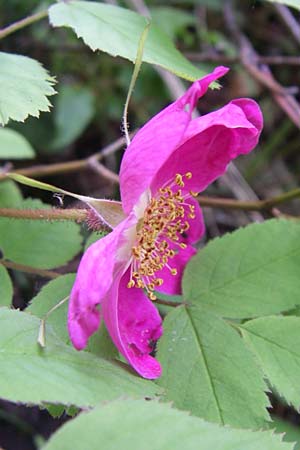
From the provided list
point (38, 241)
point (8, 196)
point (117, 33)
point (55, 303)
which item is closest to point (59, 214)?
point (55, 303)

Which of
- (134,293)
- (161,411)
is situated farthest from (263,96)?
(161,411)

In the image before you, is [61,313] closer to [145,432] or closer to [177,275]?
[177,275]

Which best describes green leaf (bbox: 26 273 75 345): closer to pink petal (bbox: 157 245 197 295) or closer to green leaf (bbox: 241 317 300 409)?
pink petal (bbox: 157 245 197 295)

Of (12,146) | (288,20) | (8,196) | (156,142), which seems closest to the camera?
(156,142)

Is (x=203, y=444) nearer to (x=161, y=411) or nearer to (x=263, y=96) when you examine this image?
(x=161, y=411)

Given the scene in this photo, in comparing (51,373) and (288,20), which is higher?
(288,20)

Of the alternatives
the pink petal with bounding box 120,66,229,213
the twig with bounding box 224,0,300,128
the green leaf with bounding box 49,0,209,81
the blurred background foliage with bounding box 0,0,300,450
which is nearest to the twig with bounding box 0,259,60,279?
the pink petal with bounding box 120,66,229,213
